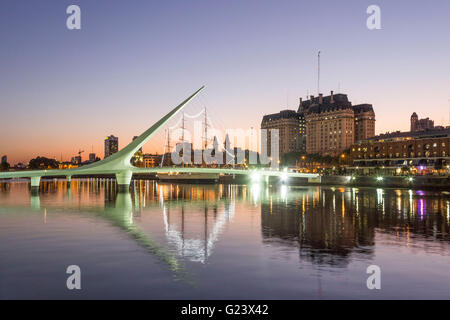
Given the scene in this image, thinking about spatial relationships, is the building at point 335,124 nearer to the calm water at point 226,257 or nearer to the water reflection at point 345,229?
the water reflection at point 345,229

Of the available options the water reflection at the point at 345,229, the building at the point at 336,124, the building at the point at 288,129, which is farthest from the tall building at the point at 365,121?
the water reflection at the point at 345,229

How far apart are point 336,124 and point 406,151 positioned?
5283 centimetres

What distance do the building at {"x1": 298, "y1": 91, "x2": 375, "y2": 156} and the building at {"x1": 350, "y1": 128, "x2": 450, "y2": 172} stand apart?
35.8 meters

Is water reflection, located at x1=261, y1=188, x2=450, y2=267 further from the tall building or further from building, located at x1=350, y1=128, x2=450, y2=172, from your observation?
the tall building

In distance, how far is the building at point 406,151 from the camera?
2963 inches

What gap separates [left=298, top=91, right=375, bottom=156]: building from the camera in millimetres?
131750

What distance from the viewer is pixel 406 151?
8194 centimetres

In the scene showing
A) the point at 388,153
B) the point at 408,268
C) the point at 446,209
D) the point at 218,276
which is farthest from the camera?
the point at 388,153

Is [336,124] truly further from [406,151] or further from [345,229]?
[345,229]

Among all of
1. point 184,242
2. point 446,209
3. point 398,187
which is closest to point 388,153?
point 398,187

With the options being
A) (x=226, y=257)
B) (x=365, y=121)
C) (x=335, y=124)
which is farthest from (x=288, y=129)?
(x=226, y=257)
